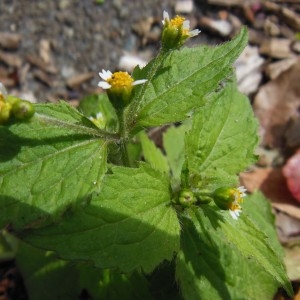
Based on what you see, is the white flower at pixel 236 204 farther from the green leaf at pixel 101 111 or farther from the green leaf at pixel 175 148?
the green leaf at pixel 175 148

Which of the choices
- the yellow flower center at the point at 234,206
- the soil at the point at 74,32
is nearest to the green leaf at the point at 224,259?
the yellow flower center at the point at 234,206

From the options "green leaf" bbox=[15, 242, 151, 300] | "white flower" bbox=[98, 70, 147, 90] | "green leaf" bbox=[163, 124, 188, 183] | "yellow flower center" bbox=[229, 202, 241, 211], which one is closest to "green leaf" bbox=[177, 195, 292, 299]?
"yellow flower center" bbox=[229, 202, 241, 211]

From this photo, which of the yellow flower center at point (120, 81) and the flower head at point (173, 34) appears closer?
the yellow flower center at point (120, 81)

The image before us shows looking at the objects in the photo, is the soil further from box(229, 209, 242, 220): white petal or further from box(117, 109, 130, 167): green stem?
box(229, 209, 242, 220): white petal

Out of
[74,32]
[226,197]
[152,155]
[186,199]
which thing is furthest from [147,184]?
[74,32]

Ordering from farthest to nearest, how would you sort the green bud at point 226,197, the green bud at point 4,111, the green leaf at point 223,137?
1. the green leaf at point 223,137
2. the green bud at point 226,197
3. the green bud at point 4,111

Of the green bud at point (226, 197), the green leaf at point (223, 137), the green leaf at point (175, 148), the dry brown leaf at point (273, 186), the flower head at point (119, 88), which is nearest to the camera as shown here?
the flower head at point (119, 88)

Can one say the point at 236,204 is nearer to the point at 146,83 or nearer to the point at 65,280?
Answer: the point at 146,83

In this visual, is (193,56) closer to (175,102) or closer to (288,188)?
(175,102)
